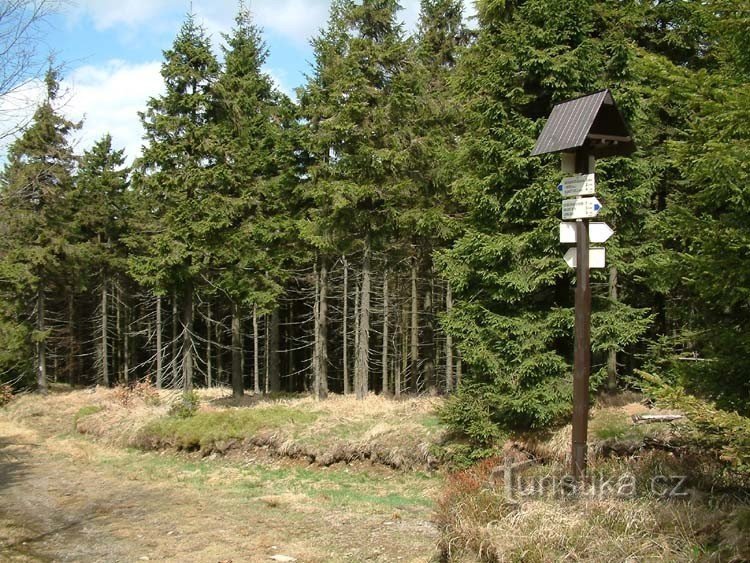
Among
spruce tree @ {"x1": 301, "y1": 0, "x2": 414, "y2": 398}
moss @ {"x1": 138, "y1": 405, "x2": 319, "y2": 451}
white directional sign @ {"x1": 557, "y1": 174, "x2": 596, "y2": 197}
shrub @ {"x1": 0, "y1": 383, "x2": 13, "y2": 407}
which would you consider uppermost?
spruce tree @ {"x1": 301, "y1": 0, "x2": 414, "y2": 398}

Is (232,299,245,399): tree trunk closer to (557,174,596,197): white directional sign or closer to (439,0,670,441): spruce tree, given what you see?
(439,0,670,441): spruce tree

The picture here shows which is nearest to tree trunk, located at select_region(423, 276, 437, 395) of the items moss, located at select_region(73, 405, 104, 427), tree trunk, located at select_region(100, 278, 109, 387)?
moss, located at select_region(73, 405, 104, 427)

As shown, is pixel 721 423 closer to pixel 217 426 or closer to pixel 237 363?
pixel 217 426

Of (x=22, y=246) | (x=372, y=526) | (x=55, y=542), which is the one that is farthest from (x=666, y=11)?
(x=22, y=246)

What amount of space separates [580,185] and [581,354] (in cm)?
194

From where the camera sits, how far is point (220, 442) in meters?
16.1

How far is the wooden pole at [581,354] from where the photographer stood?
21.8ft

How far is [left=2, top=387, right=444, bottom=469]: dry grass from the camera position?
542 inches

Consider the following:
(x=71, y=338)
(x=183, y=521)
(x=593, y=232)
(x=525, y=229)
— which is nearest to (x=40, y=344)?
(x=71, y=338)

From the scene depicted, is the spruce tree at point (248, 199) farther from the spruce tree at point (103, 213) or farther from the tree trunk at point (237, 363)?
the spruce tree at point (103, 213)

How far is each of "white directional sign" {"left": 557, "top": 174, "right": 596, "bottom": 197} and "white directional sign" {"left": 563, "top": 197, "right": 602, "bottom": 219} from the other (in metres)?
0.08

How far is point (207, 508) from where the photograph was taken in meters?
11.2

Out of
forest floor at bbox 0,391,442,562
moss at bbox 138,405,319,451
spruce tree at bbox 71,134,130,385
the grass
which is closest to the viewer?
forest floor at bbox 0,391,442,562

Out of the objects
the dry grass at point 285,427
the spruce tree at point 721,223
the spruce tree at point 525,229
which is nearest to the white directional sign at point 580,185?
the spruce tree at point 721,223
